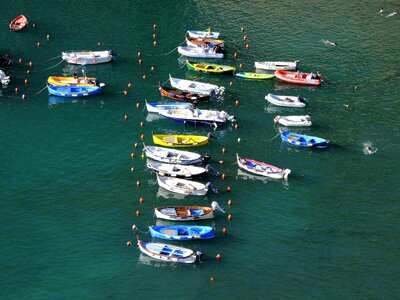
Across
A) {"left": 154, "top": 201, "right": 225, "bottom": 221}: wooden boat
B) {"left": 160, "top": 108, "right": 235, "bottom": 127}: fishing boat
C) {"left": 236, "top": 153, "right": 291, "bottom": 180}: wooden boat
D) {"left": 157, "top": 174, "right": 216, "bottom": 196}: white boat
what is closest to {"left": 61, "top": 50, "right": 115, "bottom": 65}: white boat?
{"left": 160, "top": 108, "right": 235, "bottom": 127}: fishing boat

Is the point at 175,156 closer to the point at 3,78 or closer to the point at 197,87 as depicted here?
the point at 197,87

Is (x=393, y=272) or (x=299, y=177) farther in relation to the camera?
(x=299, y=177)

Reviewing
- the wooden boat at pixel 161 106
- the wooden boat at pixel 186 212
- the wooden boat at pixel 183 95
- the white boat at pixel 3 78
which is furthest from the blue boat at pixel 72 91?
the wooden boat at pixel 186 212

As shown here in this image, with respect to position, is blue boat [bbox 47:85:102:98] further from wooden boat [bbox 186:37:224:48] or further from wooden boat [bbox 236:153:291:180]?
wooden boat [bbox 236:153:291:180]

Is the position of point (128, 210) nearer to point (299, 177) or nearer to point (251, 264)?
point (251, 264)

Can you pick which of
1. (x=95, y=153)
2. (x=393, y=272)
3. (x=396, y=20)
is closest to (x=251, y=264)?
(x=393, y=272)

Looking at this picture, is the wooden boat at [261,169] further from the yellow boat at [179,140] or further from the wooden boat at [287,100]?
the wooden boat at [287,100]

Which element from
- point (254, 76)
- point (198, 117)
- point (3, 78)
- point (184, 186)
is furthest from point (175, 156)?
point (3, 78)

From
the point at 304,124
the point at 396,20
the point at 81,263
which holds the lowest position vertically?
the point at 81,263
